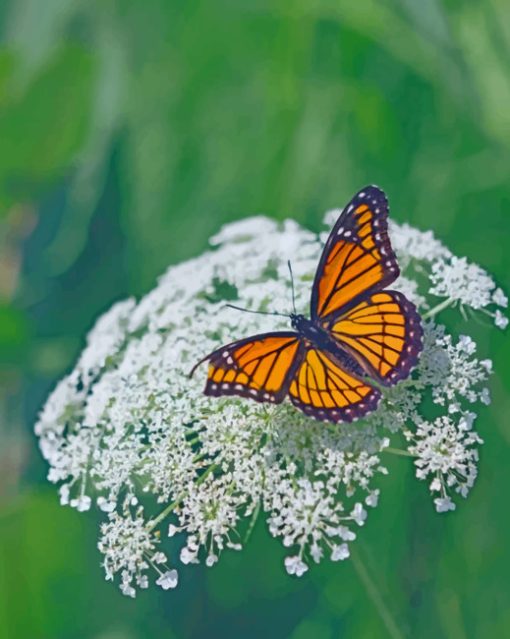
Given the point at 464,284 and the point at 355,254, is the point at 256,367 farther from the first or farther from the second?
the point at 464,284

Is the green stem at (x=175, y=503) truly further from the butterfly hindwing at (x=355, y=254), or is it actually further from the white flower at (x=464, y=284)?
the white flower at (x=464, y=284)

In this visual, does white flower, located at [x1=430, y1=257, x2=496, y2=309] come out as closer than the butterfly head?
No

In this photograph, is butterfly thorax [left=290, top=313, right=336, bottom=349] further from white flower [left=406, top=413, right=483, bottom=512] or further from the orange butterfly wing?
white flower [left=406, top=413, right=483, bottom=512]

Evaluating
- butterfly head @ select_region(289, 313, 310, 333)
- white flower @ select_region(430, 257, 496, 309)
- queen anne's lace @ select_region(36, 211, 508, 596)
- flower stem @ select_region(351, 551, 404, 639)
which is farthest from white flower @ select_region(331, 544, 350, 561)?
white flower @ select_region(430, 257, 496, 309)

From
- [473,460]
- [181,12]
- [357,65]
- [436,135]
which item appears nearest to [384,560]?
[473,460]

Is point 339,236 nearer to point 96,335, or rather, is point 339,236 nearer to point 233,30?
point 96,335

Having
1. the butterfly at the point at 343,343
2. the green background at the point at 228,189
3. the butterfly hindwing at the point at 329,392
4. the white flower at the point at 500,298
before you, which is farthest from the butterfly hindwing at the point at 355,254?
the green background at the point at 228,189
